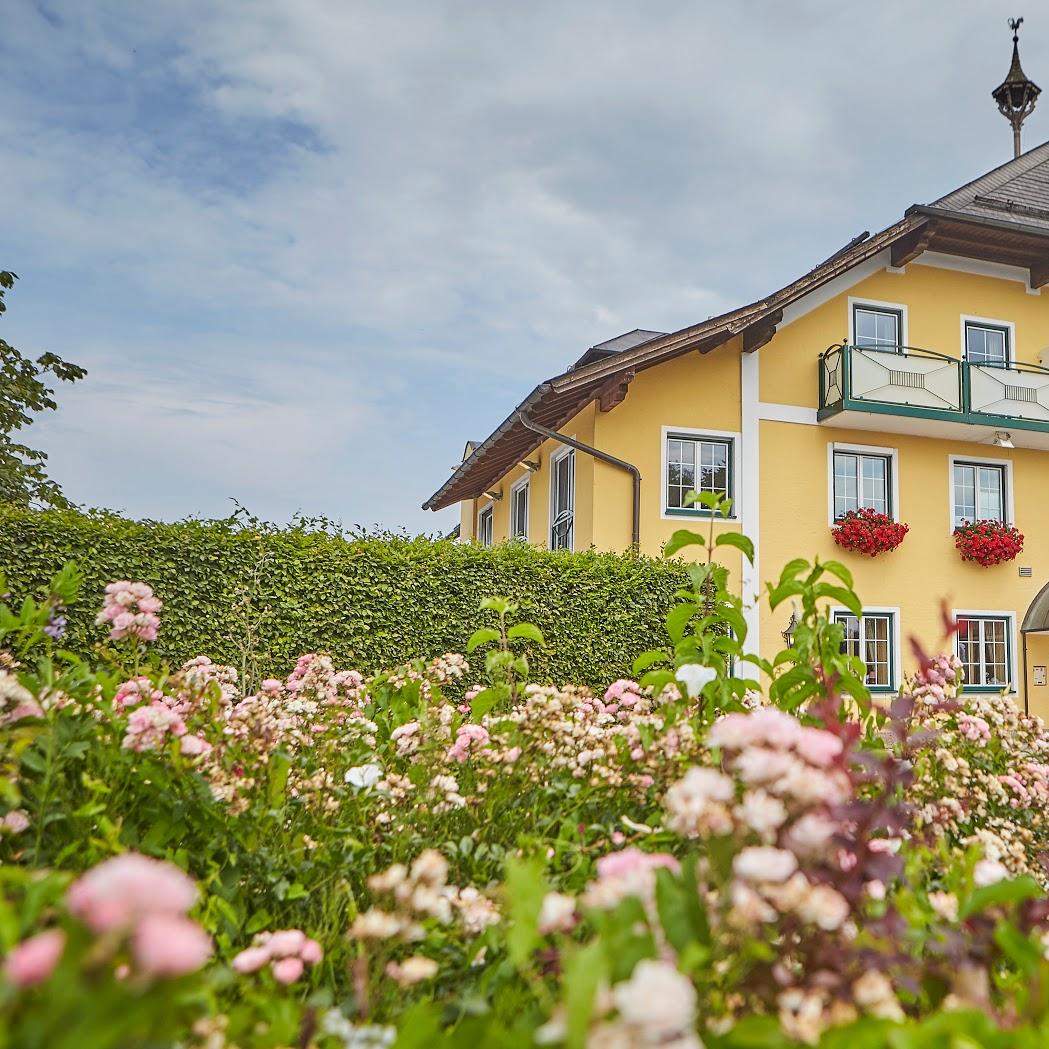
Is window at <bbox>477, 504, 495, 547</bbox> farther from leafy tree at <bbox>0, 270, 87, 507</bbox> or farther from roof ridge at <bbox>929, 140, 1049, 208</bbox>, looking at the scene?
roof ridge at <bbox>929, 140, 1049, 208</bbox>

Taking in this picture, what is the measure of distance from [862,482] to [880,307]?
292cm

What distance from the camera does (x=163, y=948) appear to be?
58cm

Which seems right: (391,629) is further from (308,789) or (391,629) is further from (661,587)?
(308,789)

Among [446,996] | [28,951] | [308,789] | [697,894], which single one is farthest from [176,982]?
[308,789]

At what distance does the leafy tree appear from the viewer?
14.7 metres

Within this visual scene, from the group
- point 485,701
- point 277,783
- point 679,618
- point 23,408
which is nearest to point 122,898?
point 277,783

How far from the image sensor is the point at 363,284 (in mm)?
12023

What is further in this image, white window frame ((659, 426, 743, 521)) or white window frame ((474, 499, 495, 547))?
white window frame ((474, 499, 495, 547))

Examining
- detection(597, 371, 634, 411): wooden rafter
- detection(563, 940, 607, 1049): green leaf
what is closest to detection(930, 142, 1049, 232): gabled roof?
detection(597, 371, 634, 411): wooden rafter

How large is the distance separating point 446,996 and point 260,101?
31.5ft

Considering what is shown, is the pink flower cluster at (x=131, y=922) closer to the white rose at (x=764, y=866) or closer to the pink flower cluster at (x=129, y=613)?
the white rose at (x=764, y=866)

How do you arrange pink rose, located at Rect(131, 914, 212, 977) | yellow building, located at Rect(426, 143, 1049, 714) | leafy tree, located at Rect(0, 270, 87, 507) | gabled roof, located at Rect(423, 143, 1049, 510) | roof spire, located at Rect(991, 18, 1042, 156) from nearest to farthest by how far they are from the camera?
1. pink rose, located at Rect(131, 914, 212, 977)
2. gabled roof, located at Rect(423, 143, 1049, 510)
3. yellow building, located at Rect(426, 143, 1049, 714)
4. leafy tree, located at Rect(0, 270, 87, 507)
5. roof spire, located at Rect(991, 18, 1042, 156)

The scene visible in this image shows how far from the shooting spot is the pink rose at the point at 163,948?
58 centimetres

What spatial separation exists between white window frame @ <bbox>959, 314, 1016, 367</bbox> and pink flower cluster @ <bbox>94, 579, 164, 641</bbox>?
1391cm
